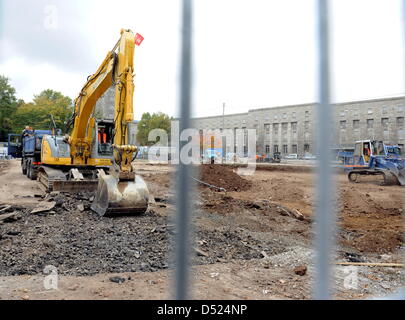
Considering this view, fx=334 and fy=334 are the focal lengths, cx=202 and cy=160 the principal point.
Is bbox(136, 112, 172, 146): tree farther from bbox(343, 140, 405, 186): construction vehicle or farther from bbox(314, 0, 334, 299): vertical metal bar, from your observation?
bbox(314, 0, 334, 299): vertical metal bar

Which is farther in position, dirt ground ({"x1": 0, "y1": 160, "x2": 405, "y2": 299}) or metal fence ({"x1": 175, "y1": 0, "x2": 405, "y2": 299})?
dirt ground ({"x1": 0, "y1": 160, "x2": 405, "y2": 299})

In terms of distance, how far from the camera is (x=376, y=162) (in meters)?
17.6

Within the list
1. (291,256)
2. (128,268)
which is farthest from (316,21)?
(291,256)

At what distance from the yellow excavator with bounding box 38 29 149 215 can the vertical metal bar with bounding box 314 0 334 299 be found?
18.4ft

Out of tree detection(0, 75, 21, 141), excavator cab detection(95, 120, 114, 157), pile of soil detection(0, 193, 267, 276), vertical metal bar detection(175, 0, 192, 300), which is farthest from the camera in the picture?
tree detection(0, 75, 21, 141)

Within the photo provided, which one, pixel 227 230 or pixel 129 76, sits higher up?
pixel 129 76

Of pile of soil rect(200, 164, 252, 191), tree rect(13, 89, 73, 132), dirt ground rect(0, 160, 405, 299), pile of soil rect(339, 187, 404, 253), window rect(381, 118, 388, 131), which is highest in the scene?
tree rect(13, 89, 73, 132)

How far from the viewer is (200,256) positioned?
15.3 ft

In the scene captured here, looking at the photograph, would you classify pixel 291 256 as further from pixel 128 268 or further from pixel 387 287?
pixel 128 268

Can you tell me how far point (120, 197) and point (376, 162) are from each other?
1552 centimetres

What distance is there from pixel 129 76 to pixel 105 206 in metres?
2.81

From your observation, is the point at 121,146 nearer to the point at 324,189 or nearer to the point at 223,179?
the point at 324,189

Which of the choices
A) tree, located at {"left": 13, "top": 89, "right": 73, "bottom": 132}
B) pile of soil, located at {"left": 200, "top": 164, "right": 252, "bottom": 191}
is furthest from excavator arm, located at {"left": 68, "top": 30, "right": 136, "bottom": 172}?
tree, located at {"left": 13, "top": 89, "right": 73, "bottom": 132}

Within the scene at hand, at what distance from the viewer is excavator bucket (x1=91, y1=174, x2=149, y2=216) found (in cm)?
635
